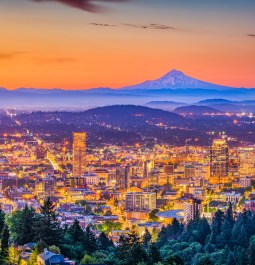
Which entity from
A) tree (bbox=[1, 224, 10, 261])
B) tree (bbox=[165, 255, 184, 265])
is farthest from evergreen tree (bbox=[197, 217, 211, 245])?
tree (bbox=[1, 224, 10, 261])

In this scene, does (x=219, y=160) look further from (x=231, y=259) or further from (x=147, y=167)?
(x=231, y=259)

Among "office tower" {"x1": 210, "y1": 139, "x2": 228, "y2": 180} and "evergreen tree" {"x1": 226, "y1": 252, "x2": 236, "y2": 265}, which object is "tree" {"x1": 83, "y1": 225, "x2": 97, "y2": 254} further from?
"office tower" {"x1": 210, "y1": 139, "x2": 228, "y2": 180}

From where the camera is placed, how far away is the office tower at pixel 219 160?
54594 millimetres

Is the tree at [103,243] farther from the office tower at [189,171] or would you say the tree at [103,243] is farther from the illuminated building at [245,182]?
the office tower at [189,171]

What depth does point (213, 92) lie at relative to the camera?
163875 millimetres

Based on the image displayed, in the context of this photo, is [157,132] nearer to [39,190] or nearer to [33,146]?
[33,146]

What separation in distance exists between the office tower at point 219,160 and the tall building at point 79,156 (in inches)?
316

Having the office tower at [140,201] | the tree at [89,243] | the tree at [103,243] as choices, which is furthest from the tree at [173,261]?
the office tower at [140,201]

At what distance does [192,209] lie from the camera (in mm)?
35750

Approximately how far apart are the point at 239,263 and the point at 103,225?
482 inches

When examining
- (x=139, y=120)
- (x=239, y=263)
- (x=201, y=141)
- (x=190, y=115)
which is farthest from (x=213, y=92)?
(x=239, y=263)

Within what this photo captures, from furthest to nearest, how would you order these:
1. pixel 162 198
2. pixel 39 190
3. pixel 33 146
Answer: pixel 33 146
pixel 39 190
pixel 162 198

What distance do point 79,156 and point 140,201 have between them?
67.3 ft

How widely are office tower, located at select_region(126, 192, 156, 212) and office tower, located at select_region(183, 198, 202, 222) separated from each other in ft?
10.5
